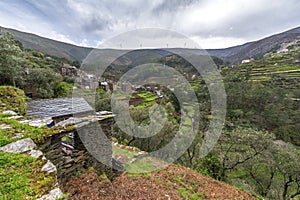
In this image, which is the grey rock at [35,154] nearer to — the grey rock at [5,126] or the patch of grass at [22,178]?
the patch of grass at [22,178]

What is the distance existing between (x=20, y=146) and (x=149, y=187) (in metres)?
4.34

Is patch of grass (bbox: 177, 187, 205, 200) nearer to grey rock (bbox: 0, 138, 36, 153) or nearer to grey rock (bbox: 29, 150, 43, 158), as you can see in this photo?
grey rock (bbox: 29, 150, 43, 158)

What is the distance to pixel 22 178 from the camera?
1.88 metres

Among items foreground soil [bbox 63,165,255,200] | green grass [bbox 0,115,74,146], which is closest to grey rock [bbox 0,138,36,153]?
green grass [bbox 0,115,74,146]

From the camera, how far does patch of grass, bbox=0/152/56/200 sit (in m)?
1.68

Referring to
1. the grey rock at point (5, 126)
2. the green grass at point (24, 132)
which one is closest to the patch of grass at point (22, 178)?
the green grass at point (24, 132)

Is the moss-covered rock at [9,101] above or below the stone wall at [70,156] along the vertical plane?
above

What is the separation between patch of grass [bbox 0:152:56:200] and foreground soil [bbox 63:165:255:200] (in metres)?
1.67

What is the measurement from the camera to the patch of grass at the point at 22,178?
5.50ft

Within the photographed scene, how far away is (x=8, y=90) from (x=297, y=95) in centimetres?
4525

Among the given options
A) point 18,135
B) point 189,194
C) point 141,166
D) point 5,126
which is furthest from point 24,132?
point 141,166

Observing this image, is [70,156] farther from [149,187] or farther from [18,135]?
[149,187]

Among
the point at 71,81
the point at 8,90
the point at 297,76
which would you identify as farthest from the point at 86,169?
the point at 297,76

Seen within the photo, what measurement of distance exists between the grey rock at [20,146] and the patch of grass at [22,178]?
0.13 m
